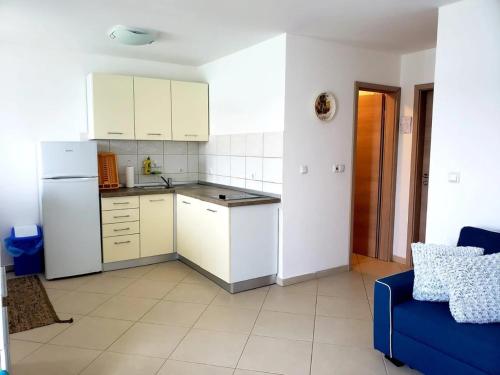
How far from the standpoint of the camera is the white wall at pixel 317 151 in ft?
12.1

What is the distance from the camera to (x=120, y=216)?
167 inches

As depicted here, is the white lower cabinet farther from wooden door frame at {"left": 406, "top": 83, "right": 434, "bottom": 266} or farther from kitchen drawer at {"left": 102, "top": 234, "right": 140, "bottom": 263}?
wooden door frame at {"left": 406, "top": 83, "right": 434, "bottom": 266}

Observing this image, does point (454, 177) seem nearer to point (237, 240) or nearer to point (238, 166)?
point (237, 240)

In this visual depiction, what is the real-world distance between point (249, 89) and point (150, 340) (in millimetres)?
2572

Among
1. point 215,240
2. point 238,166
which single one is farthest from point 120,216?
point 238,166

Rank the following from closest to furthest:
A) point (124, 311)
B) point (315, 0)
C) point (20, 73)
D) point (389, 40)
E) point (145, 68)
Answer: point (315, 0), point (124, 311), point (389, 40), point (20, 73), point (145, 68)

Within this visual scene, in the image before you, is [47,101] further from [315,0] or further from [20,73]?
[315,0]

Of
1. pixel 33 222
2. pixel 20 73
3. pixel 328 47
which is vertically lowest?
pixel 33 222

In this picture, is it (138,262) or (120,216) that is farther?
(138,262)

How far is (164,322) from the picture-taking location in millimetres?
3033

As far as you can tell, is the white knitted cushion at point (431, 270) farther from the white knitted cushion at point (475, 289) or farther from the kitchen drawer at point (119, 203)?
the kitchen drawer at point (119, 203)

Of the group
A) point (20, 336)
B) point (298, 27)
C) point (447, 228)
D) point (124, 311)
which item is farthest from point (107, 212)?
point (447, 228)

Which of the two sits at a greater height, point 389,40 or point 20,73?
point 389,40

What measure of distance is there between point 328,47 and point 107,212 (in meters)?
2.85
